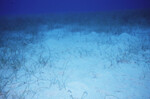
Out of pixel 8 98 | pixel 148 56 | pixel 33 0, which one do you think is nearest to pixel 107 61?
pixel 148 56

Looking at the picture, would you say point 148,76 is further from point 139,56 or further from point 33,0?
point 33,0

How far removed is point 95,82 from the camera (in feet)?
10.8

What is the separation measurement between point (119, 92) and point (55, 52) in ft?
Answer: 10.7

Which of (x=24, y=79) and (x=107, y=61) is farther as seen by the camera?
(x=107, y=61)

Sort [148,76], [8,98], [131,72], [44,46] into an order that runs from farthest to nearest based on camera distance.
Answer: [44,46] → [131,72] → [148,76] → [8,98]

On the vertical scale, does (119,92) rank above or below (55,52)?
below

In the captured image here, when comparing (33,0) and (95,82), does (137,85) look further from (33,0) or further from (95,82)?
(33,0)

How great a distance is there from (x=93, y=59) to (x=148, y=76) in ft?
6.08

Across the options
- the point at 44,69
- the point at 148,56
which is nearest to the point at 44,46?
the point at 44,69

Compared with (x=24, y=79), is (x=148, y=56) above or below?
above

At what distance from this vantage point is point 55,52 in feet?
17.7

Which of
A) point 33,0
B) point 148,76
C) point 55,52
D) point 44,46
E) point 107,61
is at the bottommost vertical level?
point 148,76

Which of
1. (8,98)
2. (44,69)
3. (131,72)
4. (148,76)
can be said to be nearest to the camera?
(8,98)

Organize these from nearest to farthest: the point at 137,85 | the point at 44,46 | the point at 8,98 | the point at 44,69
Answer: the point at 8,98, the point at 137,85, the point at 44,69, the point at 44,46
